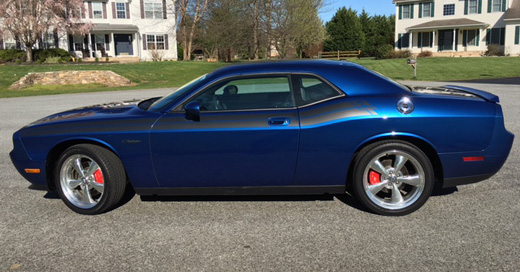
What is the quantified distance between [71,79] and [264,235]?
84.0 feet

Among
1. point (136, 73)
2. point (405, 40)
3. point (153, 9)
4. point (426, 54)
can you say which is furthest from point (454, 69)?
point (153, 9)

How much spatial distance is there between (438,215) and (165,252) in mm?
2539

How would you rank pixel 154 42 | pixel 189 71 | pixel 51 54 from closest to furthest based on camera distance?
1. pixel 189 71
2. pixel 51 54
3. pixel 154 42

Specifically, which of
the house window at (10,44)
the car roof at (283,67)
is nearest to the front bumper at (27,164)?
the car roof at (283,67)

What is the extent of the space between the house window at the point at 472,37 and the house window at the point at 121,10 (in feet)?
114

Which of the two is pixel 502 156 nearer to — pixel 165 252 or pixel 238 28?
pixel 165 252

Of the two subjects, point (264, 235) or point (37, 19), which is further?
point (37, 19)

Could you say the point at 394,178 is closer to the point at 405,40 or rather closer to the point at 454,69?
the point at 454,69

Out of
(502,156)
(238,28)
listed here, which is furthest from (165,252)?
(238,28)

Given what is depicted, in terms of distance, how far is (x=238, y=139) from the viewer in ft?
13.3

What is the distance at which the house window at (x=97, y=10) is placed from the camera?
43094 mm

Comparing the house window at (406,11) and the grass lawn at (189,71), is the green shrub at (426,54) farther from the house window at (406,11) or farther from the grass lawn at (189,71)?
the grass lawn at (189,71)

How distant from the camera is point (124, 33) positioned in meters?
43.8

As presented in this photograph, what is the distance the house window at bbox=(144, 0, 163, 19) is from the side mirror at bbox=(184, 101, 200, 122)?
143 ft
